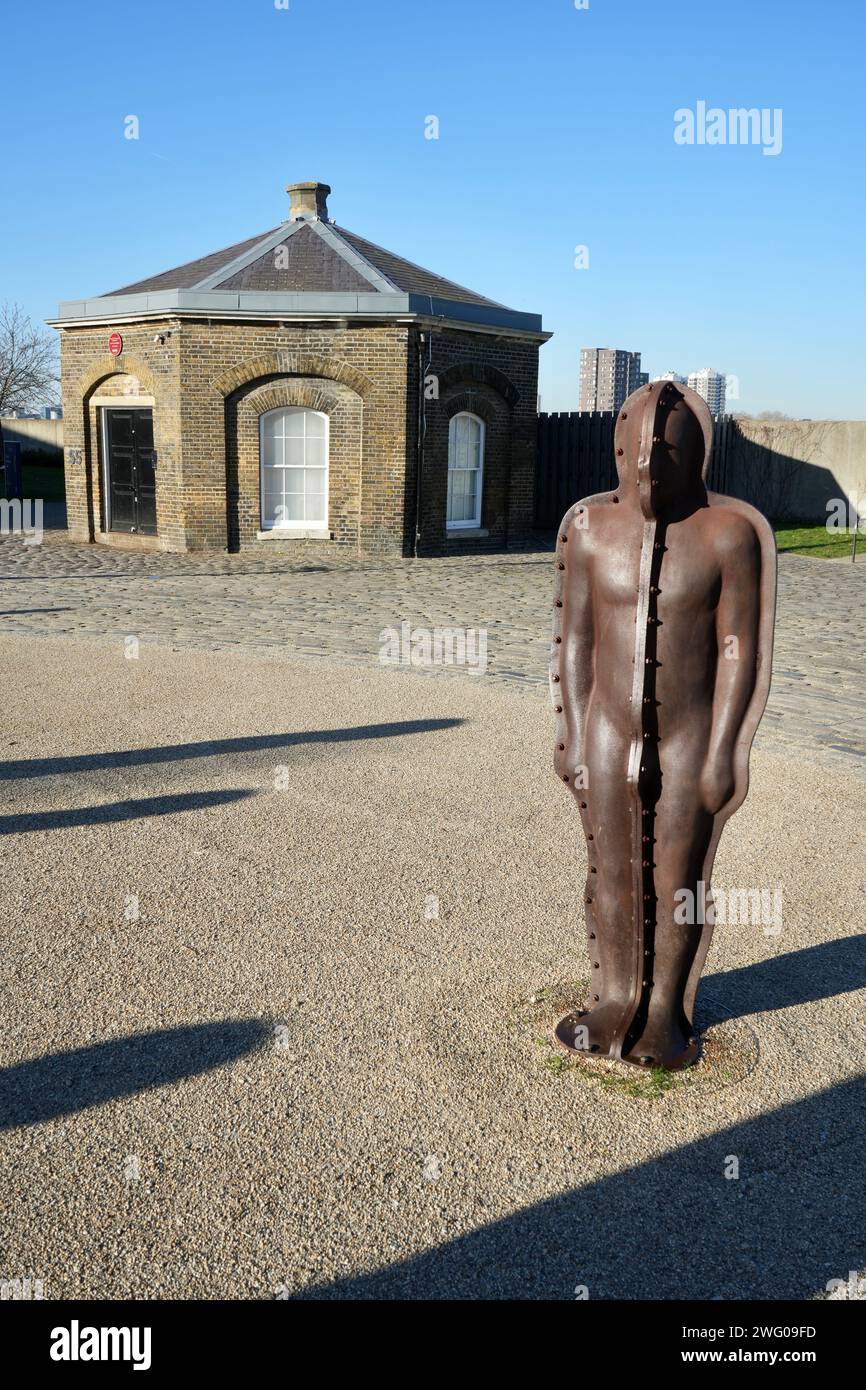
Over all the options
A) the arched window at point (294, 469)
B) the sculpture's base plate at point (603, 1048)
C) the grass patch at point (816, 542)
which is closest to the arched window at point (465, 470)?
the arched window at point (294, 469)

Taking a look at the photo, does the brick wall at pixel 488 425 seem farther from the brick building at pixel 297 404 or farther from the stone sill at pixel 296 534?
the stone sill at pixel 296 534

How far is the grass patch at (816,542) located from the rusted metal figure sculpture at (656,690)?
56.3 ft

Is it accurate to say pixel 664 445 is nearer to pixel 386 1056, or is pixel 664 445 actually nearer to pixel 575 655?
pixel 575 655

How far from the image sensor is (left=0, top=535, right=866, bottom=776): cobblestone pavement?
403 inches

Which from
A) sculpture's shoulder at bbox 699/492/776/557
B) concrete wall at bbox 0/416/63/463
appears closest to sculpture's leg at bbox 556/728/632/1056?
sculpture's shoulder at bbox 699/492/776/557

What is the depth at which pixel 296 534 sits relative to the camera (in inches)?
781

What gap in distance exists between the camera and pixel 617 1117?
396 cm

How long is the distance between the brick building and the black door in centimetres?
3

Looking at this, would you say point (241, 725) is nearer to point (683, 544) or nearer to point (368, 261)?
point (683, 544)

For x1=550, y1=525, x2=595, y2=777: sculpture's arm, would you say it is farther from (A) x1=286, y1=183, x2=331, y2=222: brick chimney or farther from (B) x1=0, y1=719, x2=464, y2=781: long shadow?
(A) x1=286, y1=183, x2=331, y2=222: brick chimney

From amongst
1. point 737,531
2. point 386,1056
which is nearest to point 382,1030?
point 386,1056

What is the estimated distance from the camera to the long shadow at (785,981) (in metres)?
4.80
